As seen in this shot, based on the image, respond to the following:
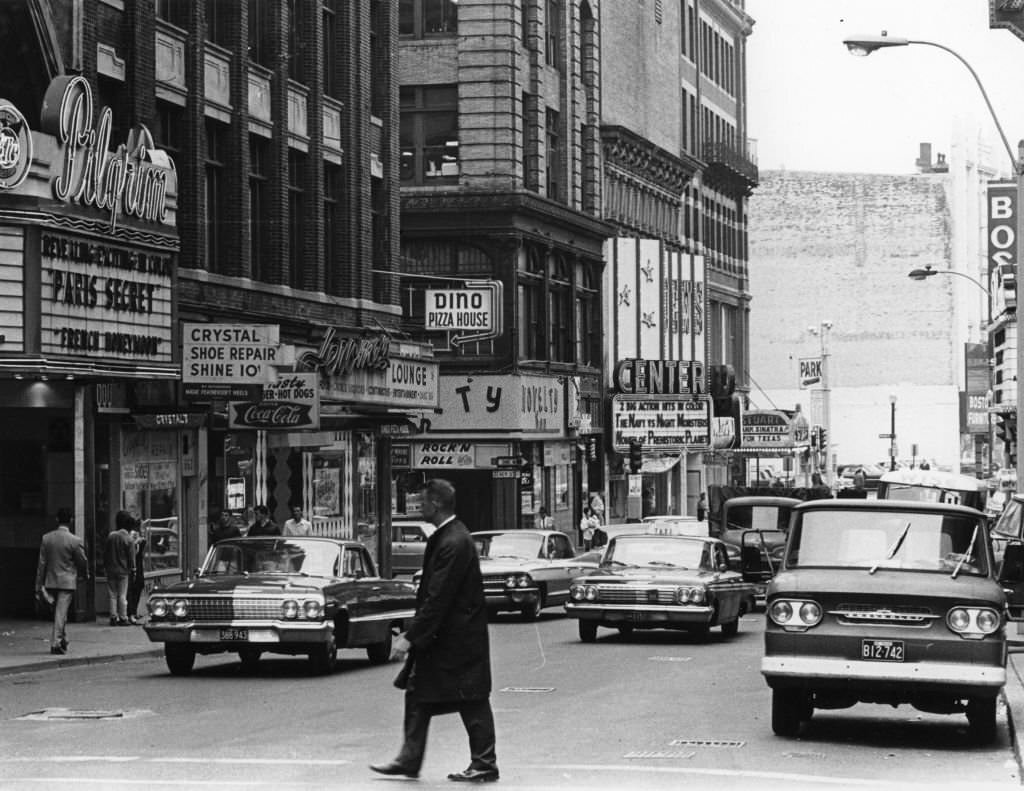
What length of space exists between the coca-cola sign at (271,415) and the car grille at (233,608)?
14.9m

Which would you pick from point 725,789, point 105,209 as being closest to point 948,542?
point 725,789

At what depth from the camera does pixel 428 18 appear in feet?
196

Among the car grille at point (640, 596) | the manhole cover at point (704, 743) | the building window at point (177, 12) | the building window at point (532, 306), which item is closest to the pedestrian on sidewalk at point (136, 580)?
the car grille at point (640, 596)

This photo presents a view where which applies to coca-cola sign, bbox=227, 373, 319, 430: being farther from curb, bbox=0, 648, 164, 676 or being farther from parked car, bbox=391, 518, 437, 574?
curb, bbox=0, 648, 164, 676

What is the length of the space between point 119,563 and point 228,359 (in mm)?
4435

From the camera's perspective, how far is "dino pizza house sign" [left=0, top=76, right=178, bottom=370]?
2664 cm

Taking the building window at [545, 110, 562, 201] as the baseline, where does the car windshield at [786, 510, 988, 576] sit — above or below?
below

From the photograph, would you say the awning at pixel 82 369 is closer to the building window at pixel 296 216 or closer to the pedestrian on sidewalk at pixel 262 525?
the pedestrian on sidewalk at pixel 262 525

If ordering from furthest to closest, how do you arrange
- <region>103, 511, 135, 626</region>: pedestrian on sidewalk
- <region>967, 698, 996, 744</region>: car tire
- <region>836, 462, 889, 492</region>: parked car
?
<region>836, 462, 889, 492</region>: parked car → <region>103, 511, 135, 626</region>: pedestrian on sidewalk → <region>967, 698, 996, 744</region>: car tire

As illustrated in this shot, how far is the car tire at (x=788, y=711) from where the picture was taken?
1570 centimetres

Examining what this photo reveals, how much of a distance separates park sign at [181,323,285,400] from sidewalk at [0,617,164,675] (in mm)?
4343

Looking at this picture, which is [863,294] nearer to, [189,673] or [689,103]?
[689,103]

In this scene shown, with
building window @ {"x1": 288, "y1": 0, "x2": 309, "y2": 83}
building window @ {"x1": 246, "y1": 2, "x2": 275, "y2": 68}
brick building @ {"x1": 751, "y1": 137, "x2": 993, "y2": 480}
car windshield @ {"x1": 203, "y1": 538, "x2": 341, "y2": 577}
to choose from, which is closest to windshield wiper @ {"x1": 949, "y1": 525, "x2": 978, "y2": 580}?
car windshield @ {"x1": 203, "y1": 538, "x2": 341, "y2": 577}

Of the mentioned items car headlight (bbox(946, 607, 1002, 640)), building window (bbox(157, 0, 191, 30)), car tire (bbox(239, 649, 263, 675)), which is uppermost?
building window (bbox(157, 0, 191, 30))
